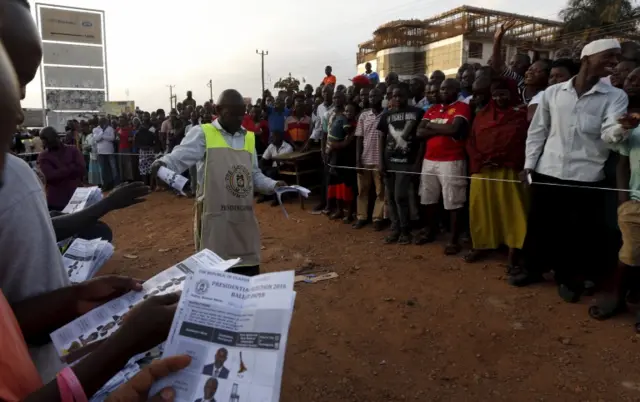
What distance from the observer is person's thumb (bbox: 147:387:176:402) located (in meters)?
1.05

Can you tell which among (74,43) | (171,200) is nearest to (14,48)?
(171,200)

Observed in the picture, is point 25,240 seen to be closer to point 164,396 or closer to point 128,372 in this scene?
point 128,372

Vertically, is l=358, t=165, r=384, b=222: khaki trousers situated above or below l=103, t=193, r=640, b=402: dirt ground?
above

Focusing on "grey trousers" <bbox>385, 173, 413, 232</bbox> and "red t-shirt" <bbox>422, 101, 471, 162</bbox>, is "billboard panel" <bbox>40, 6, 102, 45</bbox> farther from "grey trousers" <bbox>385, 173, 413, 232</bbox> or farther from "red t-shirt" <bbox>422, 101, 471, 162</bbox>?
"red t-shirt" <bbox>422, 101, 471, 162</bbox>

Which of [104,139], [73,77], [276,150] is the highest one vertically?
[73,77]

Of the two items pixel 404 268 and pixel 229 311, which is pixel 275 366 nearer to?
pixel 229 311

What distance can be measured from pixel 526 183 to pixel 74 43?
22319 mm

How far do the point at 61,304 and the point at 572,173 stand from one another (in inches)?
160

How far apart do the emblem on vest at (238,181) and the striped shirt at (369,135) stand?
318cm

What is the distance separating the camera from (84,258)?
2.33m

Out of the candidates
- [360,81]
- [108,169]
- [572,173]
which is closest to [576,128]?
[572,173]

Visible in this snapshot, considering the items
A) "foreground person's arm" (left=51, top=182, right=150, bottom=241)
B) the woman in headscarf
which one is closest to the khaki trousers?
the woman in headscarf

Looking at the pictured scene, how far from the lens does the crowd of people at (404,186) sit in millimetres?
1153

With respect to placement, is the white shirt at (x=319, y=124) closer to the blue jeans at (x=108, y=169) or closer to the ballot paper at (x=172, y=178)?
the ballot paper at (x=172, y=178)
